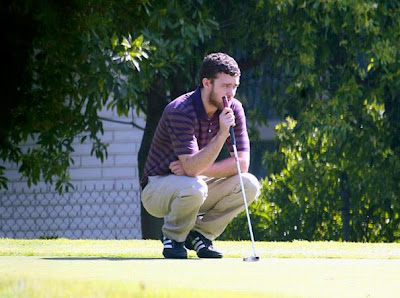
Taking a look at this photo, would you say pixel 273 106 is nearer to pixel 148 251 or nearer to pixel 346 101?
pixel 346 101

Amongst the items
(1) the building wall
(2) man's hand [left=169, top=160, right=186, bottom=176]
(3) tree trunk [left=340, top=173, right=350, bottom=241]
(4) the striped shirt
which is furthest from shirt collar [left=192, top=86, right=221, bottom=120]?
(1) the building wall

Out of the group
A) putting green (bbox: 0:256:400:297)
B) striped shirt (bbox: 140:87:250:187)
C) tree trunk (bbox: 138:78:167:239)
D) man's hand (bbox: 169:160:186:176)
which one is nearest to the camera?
putting green (bbox: 0:256:400:297)

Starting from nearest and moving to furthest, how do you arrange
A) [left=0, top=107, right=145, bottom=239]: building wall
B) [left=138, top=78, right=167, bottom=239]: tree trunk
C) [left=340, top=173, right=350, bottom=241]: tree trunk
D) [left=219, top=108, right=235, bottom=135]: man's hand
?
[left=219, top=108, right=235, bottom=135]: man's hand
[left=340, top=173, right=350, bottom=241]: tree trunk
[left=138, top=78, right=167, bottom=239]: tree trunk
[left=0, top=107, right=145, bottom=239]: building wall

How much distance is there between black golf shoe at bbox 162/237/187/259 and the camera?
8297mm

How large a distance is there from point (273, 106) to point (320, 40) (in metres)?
2.09

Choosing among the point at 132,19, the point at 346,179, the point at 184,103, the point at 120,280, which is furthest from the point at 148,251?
the point at 346,179

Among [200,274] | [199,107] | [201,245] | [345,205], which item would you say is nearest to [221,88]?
[199,107]

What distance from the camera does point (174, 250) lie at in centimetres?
833

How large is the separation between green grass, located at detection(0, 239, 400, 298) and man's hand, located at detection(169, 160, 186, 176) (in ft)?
2.06

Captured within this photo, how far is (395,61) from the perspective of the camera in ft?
46.1

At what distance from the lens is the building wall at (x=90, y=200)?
19.2 m

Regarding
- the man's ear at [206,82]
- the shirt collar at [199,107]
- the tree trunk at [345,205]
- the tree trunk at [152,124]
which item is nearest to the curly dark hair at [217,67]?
the man's ear at [206,82]

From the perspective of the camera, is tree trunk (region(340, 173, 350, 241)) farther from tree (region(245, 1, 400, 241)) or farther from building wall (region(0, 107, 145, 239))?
building wall (region(0, 107, 145, 239))

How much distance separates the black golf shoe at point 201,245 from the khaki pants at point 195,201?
4cm
